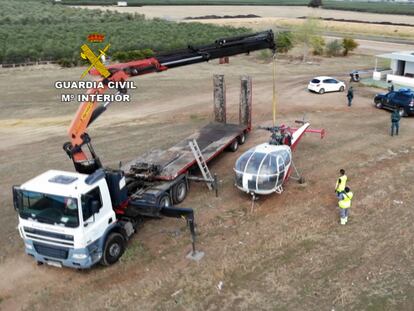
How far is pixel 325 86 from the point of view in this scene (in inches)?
1361

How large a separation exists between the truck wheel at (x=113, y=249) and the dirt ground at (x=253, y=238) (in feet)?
0.94

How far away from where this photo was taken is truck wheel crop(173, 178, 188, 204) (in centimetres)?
1605

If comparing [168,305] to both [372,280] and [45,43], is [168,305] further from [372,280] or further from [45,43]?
[45,43]

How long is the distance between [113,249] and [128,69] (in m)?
5.58

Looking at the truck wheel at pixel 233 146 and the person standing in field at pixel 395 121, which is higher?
the person standing in field at pixel 395 121

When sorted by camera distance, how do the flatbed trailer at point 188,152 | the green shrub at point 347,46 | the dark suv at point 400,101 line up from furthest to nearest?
the green shrub at point 347,46
the dark suv at point 400,101
the flatbed trailer at point 188,152

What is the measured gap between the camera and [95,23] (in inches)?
3083

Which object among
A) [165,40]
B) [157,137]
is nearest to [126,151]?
[157,137]

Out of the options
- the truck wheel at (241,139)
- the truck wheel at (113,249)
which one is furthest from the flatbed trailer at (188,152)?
the truck wheel at (113,249)

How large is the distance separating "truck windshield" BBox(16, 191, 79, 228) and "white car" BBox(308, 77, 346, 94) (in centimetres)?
2697

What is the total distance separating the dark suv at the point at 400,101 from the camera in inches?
1083

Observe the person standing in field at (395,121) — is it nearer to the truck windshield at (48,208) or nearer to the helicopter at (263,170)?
the helicopter at (263,170)

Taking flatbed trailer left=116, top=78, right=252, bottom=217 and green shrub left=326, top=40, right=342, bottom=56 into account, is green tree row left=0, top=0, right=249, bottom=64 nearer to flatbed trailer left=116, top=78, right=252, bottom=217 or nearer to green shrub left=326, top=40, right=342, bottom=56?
green shrub left=326, top=40, right=342, bottom=56

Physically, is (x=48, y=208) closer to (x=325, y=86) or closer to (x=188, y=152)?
(x=188, y=152)
